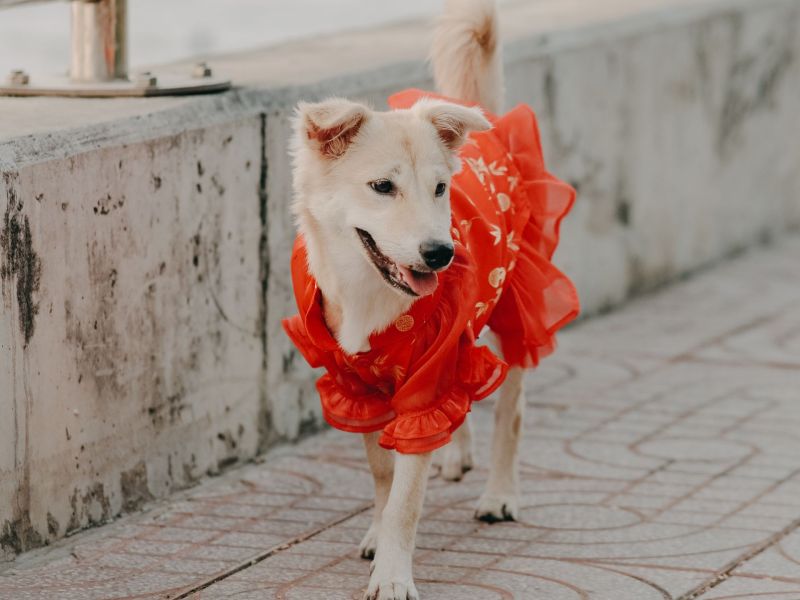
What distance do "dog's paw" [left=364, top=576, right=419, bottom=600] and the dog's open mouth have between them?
2.60 ft

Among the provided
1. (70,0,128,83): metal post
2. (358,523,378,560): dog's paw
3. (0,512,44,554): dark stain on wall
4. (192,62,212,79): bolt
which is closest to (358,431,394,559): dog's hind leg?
(358,523,378,560): dog's paw

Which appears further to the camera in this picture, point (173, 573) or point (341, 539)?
point (341, 539)

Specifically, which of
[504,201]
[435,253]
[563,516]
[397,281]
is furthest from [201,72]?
[563,516]

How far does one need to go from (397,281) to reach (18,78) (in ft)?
6.77

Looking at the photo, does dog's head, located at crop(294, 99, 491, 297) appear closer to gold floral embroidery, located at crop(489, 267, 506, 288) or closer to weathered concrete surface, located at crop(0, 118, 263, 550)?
gold floral embroidery, located at crop(489, 267, 506, 288)

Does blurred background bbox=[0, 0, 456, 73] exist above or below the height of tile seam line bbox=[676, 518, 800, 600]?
above

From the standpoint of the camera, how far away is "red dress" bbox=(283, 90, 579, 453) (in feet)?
14.0

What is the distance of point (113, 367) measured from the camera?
4.80 meters

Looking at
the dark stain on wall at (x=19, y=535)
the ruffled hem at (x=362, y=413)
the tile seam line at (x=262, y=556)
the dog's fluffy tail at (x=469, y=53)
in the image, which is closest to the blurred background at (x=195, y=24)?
the dog's fluffy tail at (x=469, y=53)

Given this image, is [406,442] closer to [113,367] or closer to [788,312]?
[113,367]

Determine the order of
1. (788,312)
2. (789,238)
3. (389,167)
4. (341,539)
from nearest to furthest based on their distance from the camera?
(389,167)
(341,539)
(788,312)
(789,238)

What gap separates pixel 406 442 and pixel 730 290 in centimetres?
460

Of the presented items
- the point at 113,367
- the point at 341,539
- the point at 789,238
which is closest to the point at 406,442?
the point at 341,539

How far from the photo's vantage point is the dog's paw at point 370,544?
179 inches
